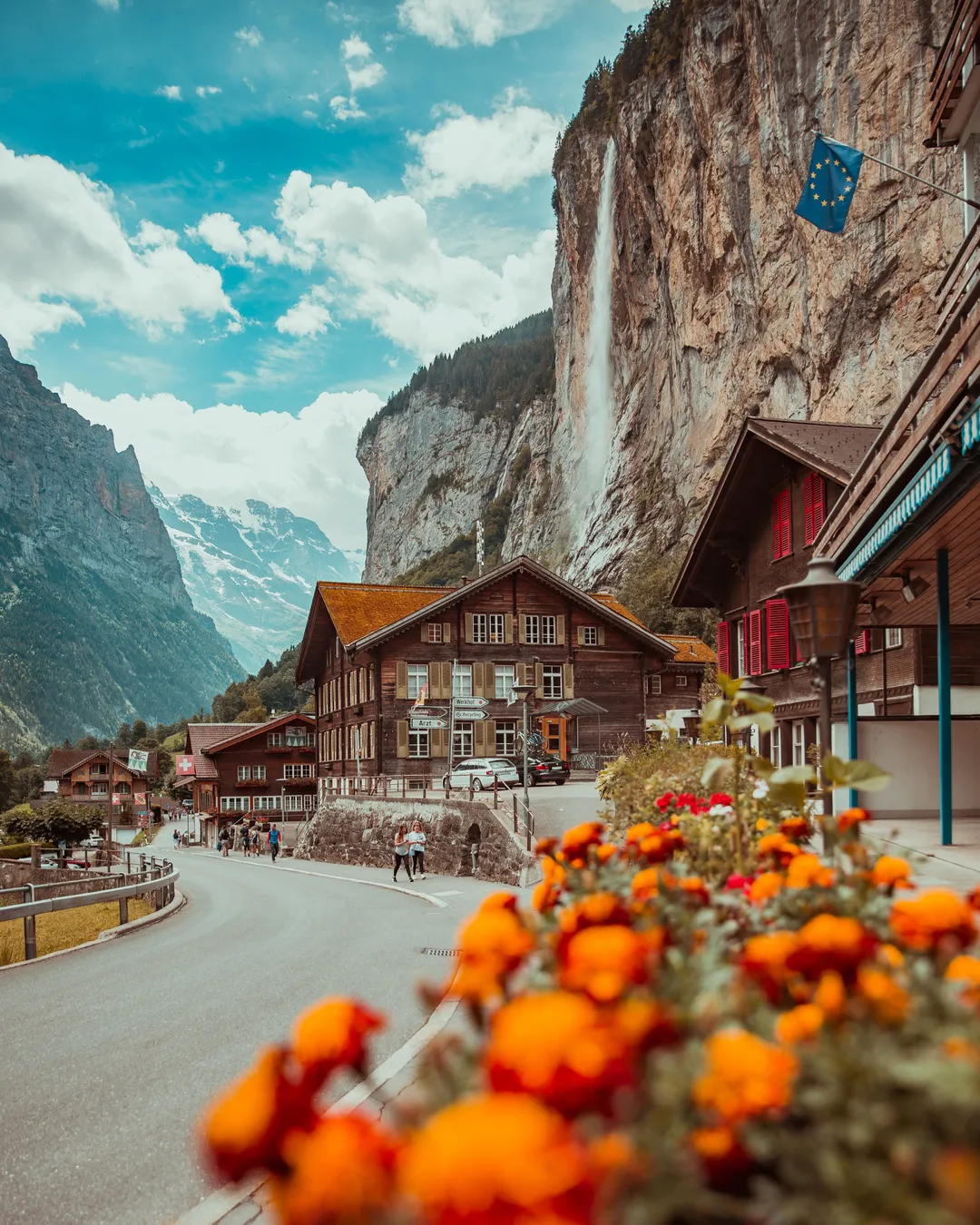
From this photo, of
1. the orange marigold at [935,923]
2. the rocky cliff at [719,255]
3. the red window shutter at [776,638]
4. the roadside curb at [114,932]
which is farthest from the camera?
the rocky cliff at [719,255]

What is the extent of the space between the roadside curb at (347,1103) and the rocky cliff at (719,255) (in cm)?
4108

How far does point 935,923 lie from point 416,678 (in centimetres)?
4031

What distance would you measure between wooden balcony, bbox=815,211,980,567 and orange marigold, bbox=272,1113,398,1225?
8.75 meters

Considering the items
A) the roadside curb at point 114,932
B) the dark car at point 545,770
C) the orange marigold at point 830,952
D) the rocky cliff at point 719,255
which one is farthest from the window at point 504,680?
the orange marigold at point 830,952

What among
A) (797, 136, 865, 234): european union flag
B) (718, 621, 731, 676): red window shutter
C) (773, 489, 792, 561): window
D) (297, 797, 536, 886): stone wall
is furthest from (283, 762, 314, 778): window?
(797, 136, 865, 234): european union flag

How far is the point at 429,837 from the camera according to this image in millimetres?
31391

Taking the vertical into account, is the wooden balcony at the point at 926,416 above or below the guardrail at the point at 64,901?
above

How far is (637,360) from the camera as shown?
8594 cm

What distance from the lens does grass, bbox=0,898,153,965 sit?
17692mm

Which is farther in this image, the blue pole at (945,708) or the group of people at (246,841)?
the group of people at (246,841)

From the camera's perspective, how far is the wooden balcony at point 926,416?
949cm

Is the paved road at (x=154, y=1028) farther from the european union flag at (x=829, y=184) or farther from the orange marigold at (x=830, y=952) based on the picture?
the european union flag at (x=829, y=184)

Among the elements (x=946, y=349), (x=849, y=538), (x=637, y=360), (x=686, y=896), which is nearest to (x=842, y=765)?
(x=686, y=896)

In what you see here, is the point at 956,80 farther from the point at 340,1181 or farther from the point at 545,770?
the point at 545,770
